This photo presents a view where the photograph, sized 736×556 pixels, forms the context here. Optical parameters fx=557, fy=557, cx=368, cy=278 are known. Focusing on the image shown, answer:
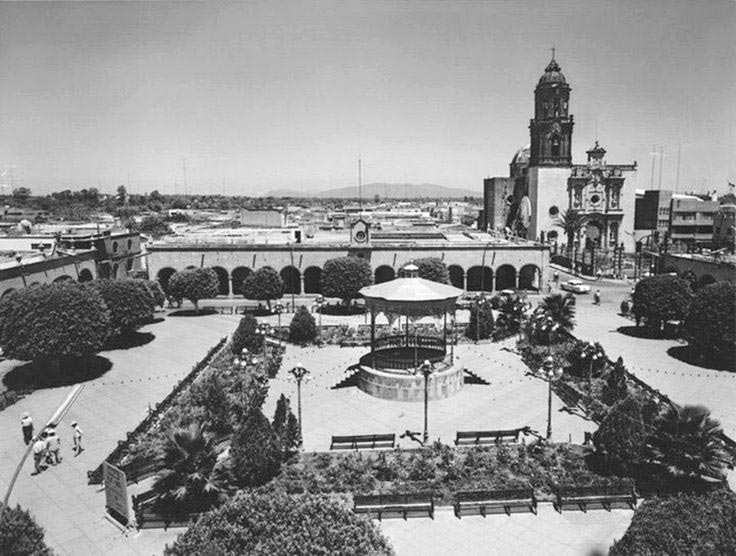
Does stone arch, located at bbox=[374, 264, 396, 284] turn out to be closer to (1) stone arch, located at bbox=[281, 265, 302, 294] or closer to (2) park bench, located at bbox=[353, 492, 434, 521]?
(1) stone arch, located at bbox=[281, 265, 302, 294]

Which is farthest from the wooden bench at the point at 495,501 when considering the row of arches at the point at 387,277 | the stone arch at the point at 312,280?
the stone arch at the point at 312,280

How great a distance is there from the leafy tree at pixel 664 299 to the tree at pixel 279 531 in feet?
87.5

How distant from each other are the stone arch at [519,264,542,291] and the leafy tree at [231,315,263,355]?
85.4 feet

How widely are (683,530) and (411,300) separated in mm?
15458

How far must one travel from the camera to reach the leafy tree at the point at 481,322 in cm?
3203

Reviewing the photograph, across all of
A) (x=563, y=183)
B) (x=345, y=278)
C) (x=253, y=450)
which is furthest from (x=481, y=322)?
(x=563, y=183)

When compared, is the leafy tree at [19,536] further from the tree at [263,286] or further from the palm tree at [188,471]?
the tree at [263,286]

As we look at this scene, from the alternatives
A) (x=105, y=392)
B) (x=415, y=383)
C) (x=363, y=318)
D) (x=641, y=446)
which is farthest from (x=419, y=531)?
(x=363, y=318)

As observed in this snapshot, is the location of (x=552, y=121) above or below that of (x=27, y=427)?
above

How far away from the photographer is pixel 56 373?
26.2m

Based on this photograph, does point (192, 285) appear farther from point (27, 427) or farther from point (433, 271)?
point (27, 427)

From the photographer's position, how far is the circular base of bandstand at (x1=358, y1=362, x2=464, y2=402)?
914 inches

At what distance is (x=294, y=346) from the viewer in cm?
3153

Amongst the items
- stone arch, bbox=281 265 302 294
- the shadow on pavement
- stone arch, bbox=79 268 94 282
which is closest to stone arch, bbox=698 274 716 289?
stone arch, bbox=281 265 302 294
